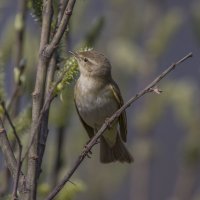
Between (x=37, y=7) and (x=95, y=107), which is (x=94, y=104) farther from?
(x=37, y=7)

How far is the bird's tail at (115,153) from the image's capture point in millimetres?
4332

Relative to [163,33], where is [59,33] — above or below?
above

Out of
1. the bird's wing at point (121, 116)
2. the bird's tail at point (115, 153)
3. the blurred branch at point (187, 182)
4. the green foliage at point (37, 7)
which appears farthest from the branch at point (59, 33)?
the bird's tail at point (115, 153)

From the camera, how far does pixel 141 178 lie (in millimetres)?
4133

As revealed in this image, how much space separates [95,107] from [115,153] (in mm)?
592

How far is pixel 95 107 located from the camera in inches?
160

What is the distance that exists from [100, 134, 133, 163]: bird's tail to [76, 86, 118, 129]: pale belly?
1.24 feet

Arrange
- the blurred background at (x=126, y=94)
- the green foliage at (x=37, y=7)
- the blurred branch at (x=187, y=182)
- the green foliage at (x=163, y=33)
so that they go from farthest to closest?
the green foliage at (x=163, y=33)
the blurred branch at (x=187, y=182)
the blurred background at (x=126, y=94)
the green foliage at (x=37, y=7)

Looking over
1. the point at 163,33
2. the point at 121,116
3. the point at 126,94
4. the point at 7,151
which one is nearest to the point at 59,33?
the point at 7,151

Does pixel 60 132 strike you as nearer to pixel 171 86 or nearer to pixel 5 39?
pixel 5 39

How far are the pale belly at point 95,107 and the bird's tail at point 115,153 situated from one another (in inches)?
14.9

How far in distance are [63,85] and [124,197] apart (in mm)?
5972

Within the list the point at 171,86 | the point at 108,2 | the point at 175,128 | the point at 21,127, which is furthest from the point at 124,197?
the point at 21,127

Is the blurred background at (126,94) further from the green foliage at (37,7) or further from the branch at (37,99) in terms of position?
the branch at (37,99)
